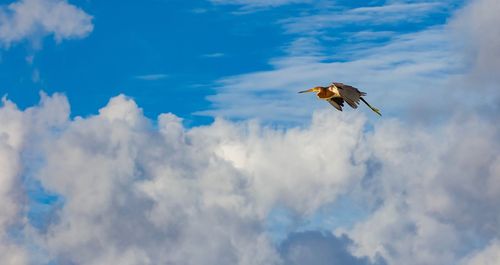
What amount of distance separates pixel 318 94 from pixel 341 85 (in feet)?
9.95

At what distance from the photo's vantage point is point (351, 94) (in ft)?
229

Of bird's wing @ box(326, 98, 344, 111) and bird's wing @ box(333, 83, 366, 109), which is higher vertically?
bird's wing @ box(326, 98, 344, 111)

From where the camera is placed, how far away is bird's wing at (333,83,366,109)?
6988cm

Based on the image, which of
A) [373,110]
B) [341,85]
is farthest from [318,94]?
[373,110]

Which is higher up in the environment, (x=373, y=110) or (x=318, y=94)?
(x=318, y=94)

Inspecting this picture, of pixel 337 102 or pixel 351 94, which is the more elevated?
pixel 337 102

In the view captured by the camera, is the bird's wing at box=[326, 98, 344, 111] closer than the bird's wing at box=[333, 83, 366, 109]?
No

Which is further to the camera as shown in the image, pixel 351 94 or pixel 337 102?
pixel 337 102

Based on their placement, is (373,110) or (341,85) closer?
(373,110)

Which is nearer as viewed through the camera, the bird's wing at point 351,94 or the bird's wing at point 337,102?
the bird's wing at point 351,94

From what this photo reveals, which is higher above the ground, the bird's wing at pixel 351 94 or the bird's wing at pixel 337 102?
the bird's wing at pixel 337 102

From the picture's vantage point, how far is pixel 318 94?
73.0 metres

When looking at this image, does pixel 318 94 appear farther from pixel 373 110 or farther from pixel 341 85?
pixel 373 110

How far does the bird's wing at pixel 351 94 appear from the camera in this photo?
229ft
